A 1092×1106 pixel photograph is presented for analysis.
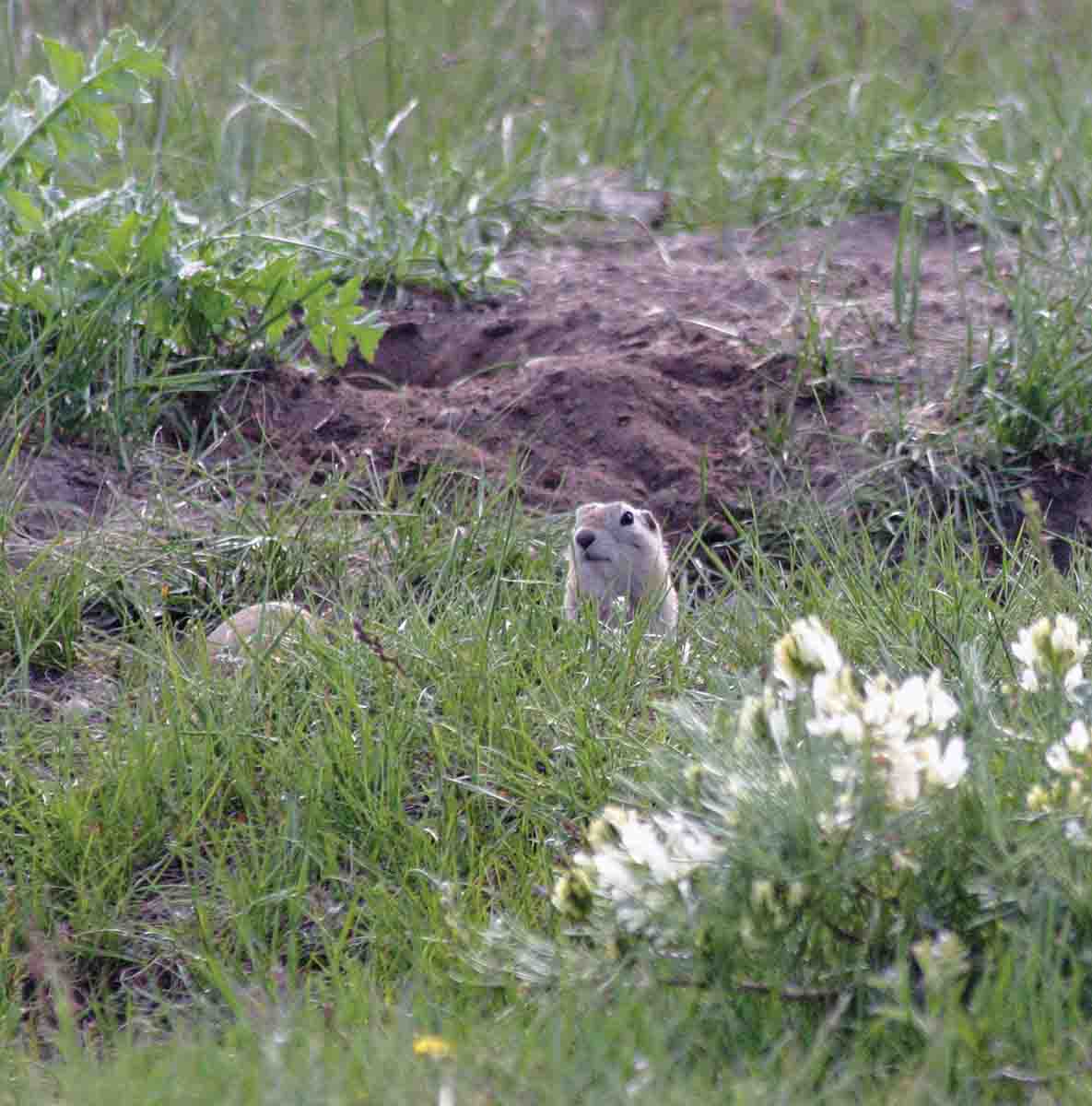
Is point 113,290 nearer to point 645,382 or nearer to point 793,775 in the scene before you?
point 645,382

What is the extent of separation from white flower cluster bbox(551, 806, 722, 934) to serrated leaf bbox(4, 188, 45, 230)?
3.32 m

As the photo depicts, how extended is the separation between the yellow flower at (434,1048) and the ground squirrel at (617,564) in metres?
2.00

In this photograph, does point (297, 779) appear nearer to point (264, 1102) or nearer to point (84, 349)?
point (264, 1102)

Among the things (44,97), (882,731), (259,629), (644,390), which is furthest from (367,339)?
(882,731)

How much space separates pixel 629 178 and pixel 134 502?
3.31 metres

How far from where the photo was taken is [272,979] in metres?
3.66

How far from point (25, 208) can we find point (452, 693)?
7.73 feet

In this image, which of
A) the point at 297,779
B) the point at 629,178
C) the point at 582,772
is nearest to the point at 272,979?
the point at 297,779

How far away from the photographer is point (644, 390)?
6117mm

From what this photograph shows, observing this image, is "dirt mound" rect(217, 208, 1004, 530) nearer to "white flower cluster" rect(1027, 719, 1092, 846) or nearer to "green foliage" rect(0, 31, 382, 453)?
"green foliage" rect(0, 31, 382, 453)

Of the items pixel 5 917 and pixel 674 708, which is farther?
pixel 5 917

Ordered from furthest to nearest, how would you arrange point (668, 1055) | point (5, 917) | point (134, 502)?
point (134, 502) < point (5, 917) < point (668, 1055)

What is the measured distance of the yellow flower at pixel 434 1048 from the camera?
2914mm

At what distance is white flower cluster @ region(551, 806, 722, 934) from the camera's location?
307cm
